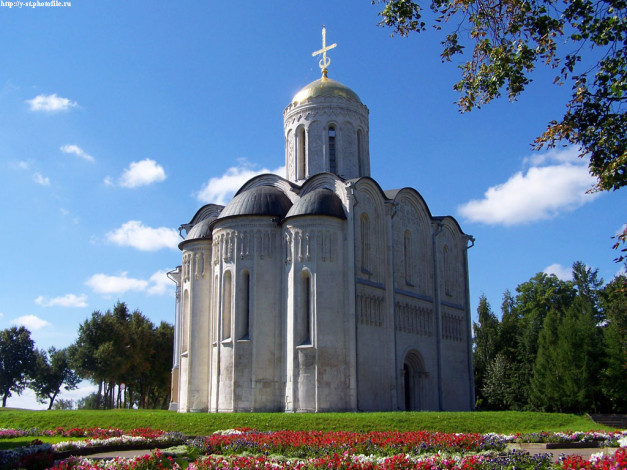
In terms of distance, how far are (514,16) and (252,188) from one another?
67.2 feet

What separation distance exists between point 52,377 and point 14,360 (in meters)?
3.01

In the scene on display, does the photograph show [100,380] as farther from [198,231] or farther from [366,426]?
[366,426]

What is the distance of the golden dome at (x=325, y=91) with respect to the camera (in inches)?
1200

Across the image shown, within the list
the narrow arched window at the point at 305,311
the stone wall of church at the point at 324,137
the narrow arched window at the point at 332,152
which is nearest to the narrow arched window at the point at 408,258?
the stone wall of church at the point at 324,137

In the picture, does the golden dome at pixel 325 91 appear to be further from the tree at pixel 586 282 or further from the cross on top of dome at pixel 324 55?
the tree at pixel 586 282

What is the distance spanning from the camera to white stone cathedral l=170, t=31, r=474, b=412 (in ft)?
79.0

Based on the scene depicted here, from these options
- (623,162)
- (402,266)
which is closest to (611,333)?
(402,266)

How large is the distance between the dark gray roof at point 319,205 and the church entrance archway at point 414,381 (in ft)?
25.0

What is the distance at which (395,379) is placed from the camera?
2562 cm

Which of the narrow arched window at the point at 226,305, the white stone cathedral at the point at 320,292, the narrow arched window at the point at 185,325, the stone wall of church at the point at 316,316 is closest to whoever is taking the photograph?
the stone wall of church at the point at 316,316

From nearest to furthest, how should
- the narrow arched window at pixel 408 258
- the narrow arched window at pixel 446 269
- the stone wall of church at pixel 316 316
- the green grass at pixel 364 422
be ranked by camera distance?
1. the green grass at pixel 364 422
2. the stone wall of church at pixel 316 316
3. the narrow arched window at pixel 408 258
4. the narrow arched window at pixel 446 269

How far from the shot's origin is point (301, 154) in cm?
3048

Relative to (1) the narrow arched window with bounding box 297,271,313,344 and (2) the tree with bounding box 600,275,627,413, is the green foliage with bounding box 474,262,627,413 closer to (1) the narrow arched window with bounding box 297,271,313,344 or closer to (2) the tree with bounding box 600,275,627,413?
(2) the tree with bounding box 600,275,627,413

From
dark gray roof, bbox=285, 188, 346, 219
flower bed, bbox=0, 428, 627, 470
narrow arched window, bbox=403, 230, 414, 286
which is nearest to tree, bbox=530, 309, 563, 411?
narrow arched window, bbox=403, 230, 414, 286
